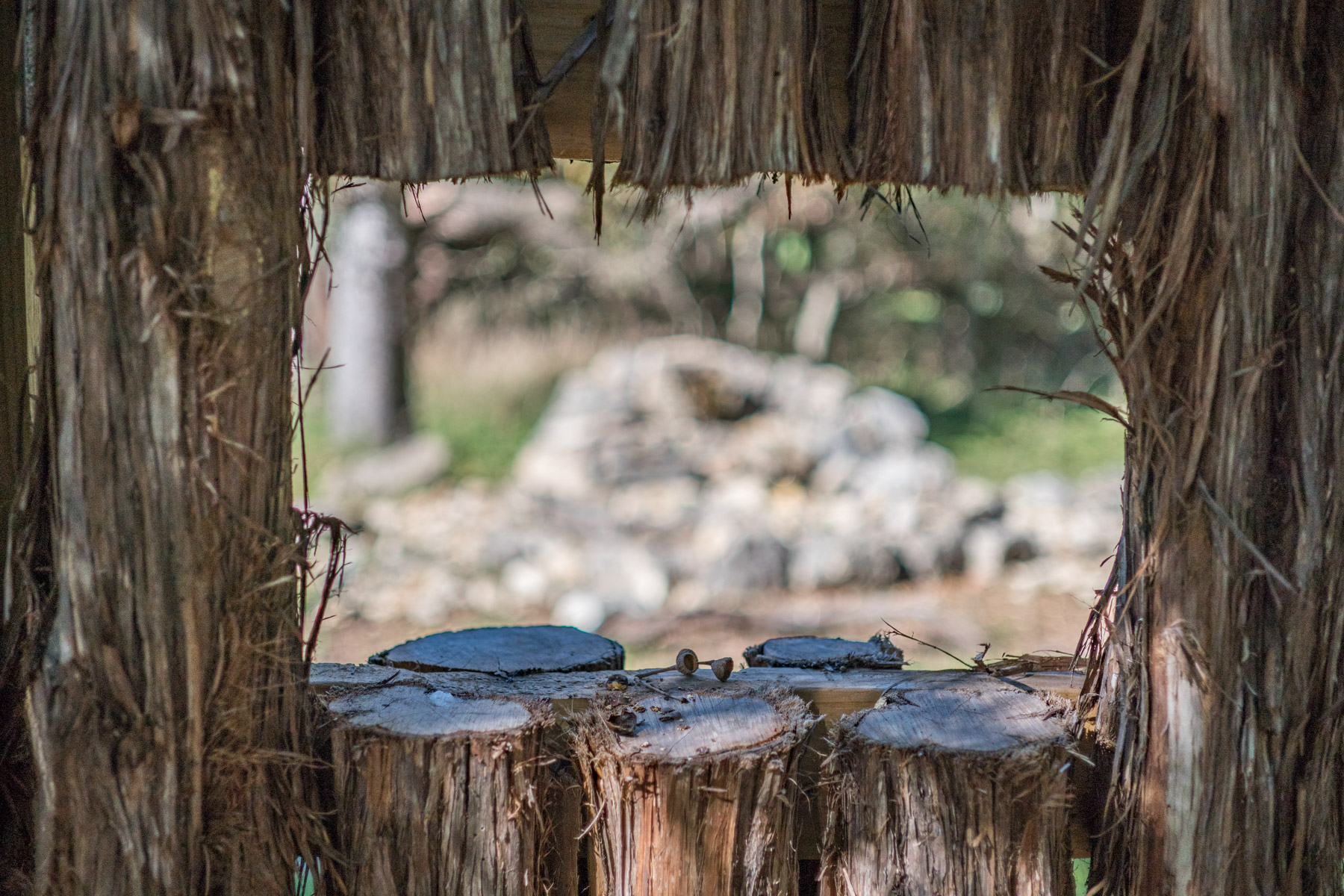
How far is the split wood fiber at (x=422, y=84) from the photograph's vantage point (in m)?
1.54

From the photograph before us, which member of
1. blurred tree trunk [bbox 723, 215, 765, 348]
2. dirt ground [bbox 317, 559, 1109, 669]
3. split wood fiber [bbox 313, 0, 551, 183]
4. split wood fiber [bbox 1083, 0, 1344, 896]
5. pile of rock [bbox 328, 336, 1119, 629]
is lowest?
dirt ground [bbox 317, 559, 1109, 669]

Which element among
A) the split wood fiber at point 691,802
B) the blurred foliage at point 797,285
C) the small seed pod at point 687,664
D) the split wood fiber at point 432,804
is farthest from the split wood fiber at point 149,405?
the blurred foliage at point 797,285

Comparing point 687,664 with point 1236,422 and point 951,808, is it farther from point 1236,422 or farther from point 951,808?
point 1236,422

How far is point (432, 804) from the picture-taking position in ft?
5.30

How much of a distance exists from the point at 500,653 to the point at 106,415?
0.93 m

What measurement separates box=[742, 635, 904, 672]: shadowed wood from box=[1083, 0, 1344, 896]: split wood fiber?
57 cm

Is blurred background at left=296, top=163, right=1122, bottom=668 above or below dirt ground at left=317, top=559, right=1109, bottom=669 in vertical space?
above

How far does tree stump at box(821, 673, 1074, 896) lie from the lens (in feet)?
5.34

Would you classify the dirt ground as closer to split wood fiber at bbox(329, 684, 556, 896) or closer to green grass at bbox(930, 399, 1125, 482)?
green grass at bbox(930, 399, 1125, 482)

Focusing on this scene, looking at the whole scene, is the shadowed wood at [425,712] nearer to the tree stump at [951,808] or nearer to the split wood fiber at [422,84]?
the tree stump at [951,808]

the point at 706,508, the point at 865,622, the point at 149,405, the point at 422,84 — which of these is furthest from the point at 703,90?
the point at 706,508

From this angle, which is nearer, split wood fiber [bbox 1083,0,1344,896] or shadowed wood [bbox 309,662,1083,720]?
split wood fiber [bbox 1083,0,1344,896]

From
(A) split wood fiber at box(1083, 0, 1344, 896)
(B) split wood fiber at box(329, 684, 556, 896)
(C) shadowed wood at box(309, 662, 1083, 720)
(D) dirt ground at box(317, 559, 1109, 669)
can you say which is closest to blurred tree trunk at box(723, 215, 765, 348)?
(D) dirt ground at box(317, 559, 1109, 669)

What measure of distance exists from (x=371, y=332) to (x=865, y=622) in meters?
5.80
